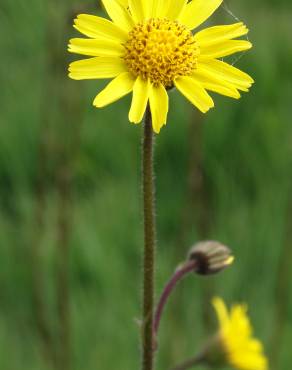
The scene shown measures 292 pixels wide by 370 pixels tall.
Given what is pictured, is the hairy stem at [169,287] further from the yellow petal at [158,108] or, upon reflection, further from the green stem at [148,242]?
the yellow petal at [158,108]

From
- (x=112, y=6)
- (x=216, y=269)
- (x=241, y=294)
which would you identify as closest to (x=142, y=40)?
(x=112, y=6)

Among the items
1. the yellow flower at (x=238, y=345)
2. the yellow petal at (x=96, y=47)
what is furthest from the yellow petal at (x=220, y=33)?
the yellow flower at (x=238, y=345)

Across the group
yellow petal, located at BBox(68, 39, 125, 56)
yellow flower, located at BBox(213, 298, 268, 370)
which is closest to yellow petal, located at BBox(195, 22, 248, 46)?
yellow petal, located at BBox(68, 39, 125, 56)

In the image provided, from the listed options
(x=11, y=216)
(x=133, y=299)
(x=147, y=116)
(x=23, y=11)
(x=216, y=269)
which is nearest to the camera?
(x=147, y=116)

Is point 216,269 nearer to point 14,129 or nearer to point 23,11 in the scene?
point 14,129

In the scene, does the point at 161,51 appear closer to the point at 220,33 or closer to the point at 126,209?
the point at 220,33

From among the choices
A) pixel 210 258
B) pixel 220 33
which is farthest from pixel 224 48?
pixel 210 258

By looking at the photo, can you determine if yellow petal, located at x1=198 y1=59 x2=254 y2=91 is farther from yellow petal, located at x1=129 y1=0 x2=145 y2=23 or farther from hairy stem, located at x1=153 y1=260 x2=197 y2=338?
hairy stem, located at x1=153 y1=260 x2=197 y2=338
